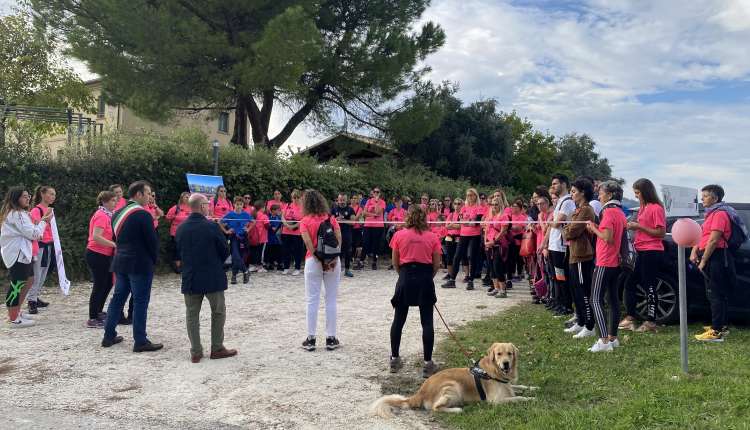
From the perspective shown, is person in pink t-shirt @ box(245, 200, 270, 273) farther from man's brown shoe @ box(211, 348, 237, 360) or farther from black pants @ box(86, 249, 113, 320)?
man's brown shoe @ box(211, 348, 237, 360)

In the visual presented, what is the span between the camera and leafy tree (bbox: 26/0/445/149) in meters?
17.5

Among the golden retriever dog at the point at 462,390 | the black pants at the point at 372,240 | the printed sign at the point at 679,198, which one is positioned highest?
the printed sign at the point at 679,198

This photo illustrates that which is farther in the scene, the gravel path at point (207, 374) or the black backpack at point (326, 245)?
the black backpack at point (326, 245)

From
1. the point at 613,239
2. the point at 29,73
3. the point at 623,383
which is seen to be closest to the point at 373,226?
the point at 613,239

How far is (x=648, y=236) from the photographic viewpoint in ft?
23.7

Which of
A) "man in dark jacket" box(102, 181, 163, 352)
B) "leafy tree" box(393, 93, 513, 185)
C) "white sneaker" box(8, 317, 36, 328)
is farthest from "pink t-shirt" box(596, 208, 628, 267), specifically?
"leafy tree" box(393, 93, 513, 185)

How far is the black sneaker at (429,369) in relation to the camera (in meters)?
5.93

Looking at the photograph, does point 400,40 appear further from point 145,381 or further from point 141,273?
point 145,381

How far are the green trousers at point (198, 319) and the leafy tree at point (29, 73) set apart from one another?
17.0 metres

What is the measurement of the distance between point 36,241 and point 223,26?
12.2 meters

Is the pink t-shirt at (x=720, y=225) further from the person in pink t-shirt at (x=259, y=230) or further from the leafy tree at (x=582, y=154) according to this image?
the leafy tree at (x=582, y=154)

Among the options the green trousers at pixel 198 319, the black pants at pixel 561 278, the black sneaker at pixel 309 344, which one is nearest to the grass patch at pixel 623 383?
the black pants at pixel 561 278

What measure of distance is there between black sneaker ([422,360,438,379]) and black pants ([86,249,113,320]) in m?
4.60

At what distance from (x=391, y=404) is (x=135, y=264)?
3646 mm
